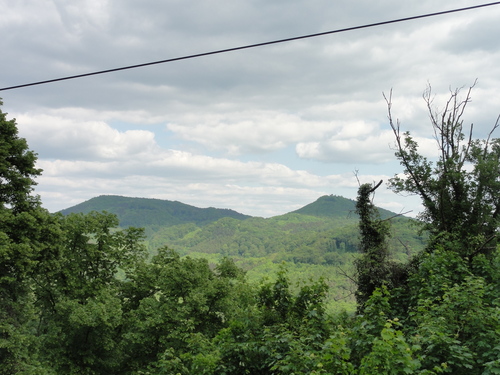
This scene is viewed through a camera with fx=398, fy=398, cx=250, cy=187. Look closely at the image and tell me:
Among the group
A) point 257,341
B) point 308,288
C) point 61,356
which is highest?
point 308,288

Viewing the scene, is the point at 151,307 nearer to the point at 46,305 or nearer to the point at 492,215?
the point at 46,305

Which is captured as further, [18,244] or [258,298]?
[18,244]

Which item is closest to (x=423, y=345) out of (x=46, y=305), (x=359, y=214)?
(x=359, y=214)

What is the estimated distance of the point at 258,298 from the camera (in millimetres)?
11453

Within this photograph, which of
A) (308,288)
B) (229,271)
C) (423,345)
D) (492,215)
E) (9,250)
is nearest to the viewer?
(423,345)

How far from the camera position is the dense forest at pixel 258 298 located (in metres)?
6.64

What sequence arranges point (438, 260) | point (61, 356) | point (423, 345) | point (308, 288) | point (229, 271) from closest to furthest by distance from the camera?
point (423, 345)
point (308, 288)
point (438, 260)
point (61, 356)
point (229, 271)

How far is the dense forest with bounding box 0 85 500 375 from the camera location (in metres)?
6.64

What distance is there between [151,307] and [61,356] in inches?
200

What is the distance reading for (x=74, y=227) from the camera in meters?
22.8

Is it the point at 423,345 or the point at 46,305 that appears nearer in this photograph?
the point at 423,345

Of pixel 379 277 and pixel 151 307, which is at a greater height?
pixel 379 277

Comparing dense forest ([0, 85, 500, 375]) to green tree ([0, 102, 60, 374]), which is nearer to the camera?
dense forest ([0, 85, 500, 375])

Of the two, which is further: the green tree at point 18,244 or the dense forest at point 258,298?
the green tree at point 18,244
